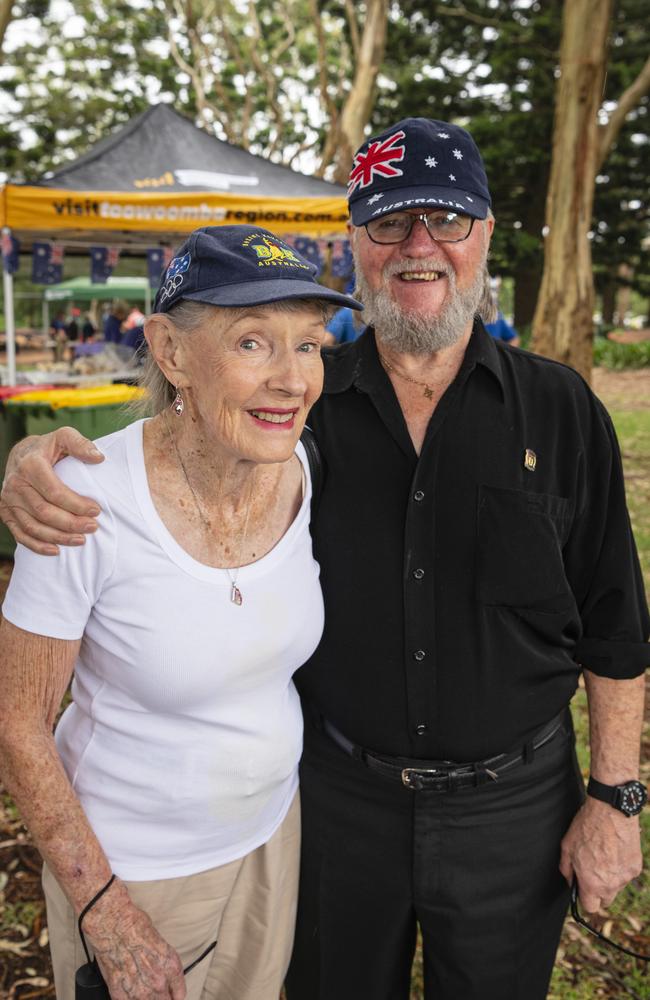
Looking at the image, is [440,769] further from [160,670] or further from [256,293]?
[256,293]

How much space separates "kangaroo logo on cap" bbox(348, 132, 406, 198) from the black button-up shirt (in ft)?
1.67

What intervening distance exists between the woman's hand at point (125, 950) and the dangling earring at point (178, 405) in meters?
0.97

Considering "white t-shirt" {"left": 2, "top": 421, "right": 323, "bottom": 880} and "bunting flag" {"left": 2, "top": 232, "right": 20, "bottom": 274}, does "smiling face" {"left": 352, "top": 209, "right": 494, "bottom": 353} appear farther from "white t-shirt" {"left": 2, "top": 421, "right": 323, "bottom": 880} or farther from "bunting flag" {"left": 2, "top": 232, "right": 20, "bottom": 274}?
"bunting flag" {"left": 2, "top": 232, "right": 20, "bottom": 274}

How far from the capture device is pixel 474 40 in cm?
1909

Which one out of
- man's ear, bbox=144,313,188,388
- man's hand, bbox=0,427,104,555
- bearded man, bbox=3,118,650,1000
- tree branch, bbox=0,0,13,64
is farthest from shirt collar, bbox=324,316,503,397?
tree branch, bbox=0,0,13,64

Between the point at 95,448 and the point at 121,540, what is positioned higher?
the point at 95,448

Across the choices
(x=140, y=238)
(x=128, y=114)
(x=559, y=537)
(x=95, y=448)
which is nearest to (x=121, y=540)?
(x=95, y=448)

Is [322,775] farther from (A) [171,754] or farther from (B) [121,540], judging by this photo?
(B) [121,540]

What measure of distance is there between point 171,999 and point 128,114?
91.8 ft

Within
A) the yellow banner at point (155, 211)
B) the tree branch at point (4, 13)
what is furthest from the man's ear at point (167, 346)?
the tree branch at point (4, 13)

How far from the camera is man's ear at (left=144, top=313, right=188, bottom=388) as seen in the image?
5.01ft

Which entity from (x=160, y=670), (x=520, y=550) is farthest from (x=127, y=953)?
(x=520, y=550)

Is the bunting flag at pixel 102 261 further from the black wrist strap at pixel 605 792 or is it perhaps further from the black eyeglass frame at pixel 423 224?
the black wrist strap at pixel 605 792

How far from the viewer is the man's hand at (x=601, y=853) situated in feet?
6.23
